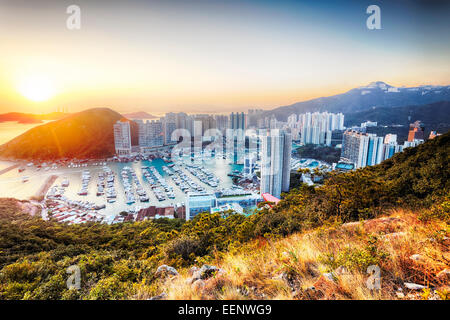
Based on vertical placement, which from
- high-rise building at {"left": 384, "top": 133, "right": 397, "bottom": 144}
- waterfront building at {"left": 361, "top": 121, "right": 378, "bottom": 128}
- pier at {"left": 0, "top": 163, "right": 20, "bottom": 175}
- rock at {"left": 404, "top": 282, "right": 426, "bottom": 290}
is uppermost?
waterfront building at {"left": 361, "top": 121, "right": 378, "bottom": 128}

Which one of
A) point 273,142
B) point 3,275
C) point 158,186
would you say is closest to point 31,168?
point 158,186

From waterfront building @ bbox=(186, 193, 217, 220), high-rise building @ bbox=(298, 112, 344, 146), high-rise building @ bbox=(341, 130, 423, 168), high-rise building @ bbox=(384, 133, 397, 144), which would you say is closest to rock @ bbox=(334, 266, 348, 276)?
waterfront building @ bbox=(186, 193, 217, 220)

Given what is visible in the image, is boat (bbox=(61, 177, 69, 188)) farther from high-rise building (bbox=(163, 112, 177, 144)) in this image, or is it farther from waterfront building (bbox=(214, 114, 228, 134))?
waterfront building (bbox=(214, 114, 228, 134))

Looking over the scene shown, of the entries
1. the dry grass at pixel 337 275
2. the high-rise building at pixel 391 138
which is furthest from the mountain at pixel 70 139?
the high-rise building at pixel 391 138

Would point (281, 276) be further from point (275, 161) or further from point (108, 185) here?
point (108, 185)

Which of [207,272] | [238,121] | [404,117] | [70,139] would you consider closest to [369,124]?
[404,117]
